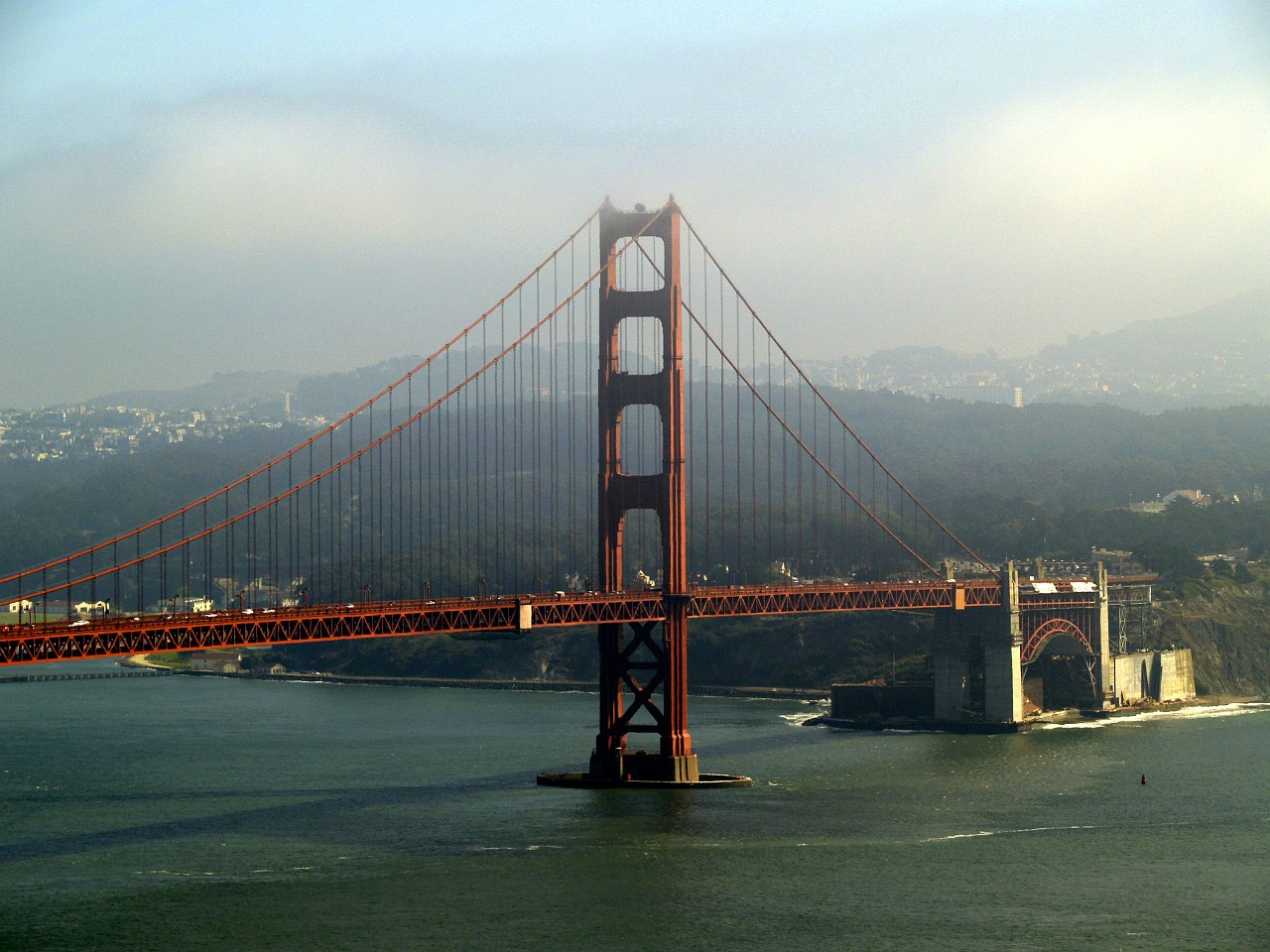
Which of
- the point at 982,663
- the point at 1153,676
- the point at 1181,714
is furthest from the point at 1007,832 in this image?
the point at 1153,676

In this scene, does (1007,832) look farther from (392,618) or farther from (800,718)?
(800,718)

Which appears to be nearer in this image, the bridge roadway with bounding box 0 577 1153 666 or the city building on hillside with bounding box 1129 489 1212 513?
the bridge roadway with bounding box 0 577 1153 666

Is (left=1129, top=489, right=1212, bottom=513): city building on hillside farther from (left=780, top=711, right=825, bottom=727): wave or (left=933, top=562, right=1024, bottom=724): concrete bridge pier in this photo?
(left=933, top=562, right=1024, bottom=724): concrete bridge pier

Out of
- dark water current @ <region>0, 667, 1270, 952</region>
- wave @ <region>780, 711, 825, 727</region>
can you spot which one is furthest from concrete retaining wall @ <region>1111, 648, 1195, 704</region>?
wave @ <region>780, 711, 825, 727</region>

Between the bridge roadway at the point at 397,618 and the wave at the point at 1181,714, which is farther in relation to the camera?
the wave at the point at 1181,714

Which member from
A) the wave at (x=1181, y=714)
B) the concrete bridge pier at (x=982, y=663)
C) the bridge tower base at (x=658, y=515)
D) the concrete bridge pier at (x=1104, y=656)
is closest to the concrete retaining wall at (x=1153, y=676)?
the concrete bridge pier at (x=1104, y=656)

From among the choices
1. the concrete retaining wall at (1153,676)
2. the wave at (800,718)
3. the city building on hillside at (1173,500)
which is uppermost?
the city building on hillside at (1173,500)

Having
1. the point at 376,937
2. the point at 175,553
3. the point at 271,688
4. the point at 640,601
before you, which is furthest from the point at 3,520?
the point at 376,937

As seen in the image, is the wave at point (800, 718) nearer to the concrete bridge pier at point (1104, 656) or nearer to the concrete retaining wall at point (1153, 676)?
the concrete bridge pier at point (1104, 656)
